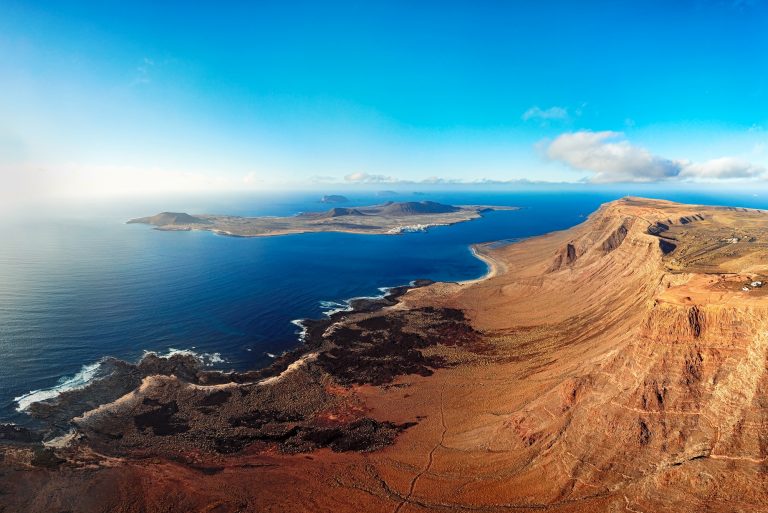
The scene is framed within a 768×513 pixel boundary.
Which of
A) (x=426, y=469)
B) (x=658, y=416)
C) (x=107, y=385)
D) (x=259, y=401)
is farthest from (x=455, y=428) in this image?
(x=107, y=385)

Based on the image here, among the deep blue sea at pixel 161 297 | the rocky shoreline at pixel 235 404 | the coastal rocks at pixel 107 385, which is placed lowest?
the rocky shoreline at pixel 235 404

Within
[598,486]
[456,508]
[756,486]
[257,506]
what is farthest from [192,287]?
[756,486]

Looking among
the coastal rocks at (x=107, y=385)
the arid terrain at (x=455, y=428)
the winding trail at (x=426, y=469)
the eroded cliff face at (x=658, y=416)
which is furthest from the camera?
the coastal rocks at (x=107, y=385)

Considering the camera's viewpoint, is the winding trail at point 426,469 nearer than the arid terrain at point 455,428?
No

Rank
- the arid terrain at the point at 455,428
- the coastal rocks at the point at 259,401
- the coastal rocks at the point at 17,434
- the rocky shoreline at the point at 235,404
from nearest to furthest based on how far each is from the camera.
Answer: the arid terrain at the point at 455,428 → the coastal rocks at the point at 17,434 → the rocky shoreline at the point at 235,404 → the coastal rocks at the point at 259,401

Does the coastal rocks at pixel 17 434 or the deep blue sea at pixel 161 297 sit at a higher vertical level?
the deep blue sea at pixel 161 297

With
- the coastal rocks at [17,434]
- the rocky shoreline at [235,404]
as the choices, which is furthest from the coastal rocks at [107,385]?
the coastal rocks at [17,434]

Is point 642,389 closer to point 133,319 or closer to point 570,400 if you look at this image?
point 570,400

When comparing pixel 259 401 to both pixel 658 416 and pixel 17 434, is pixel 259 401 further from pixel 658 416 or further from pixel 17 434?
pixel 658 416

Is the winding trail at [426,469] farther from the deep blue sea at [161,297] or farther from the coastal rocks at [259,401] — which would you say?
the deep blue sea at [161,297]

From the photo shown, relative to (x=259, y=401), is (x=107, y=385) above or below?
above
